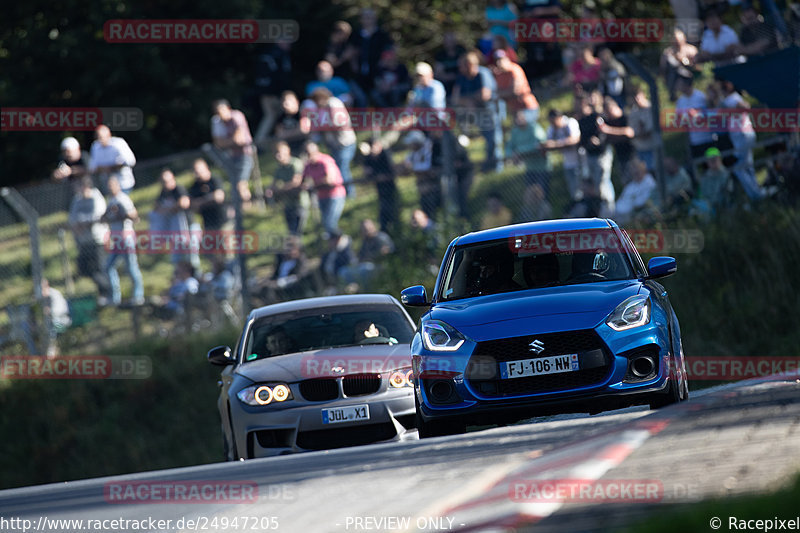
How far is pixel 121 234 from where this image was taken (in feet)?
70.1

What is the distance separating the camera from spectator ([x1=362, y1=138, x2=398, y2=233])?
20000 mm

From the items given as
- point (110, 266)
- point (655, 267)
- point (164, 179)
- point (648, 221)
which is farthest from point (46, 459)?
point (655, 267)

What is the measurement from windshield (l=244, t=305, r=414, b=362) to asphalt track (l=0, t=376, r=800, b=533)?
78.3 inches

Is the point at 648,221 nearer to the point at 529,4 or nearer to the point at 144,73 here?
the point at 529,4

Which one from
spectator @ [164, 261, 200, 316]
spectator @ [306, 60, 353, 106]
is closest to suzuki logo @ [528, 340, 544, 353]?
spectator @ [164, 261, 200, 316]

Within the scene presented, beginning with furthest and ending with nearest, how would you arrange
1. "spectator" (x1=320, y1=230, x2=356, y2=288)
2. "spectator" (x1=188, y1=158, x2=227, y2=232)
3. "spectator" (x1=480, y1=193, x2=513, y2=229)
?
"spectator" (x1=188, y1=158, x2=227, y2=232), "spectator" (x1=320, y1=230, x2=356, y2=288), "spectator" (x1=480, y1=193, x2=513, y2=229)

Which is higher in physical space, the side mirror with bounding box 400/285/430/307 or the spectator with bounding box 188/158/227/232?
the spectator with bounding box 188/158/227/232

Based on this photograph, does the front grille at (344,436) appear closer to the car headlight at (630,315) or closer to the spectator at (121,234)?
the car headlight at (630,315)

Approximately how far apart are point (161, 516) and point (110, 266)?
1270cm

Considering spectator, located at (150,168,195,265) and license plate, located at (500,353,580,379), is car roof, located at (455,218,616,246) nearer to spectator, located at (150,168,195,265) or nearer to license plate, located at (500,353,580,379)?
license plate, located at (500,353,580,379)

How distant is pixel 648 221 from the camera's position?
1888 centimetres

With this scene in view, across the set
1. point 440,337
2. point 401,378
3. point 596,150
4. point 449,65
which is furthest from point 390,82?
point 440,337

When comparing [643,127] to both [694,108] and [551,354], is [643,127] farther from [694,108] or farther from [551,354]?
[551,354]

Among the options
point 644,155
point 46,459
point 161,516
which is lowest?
point 46,459
